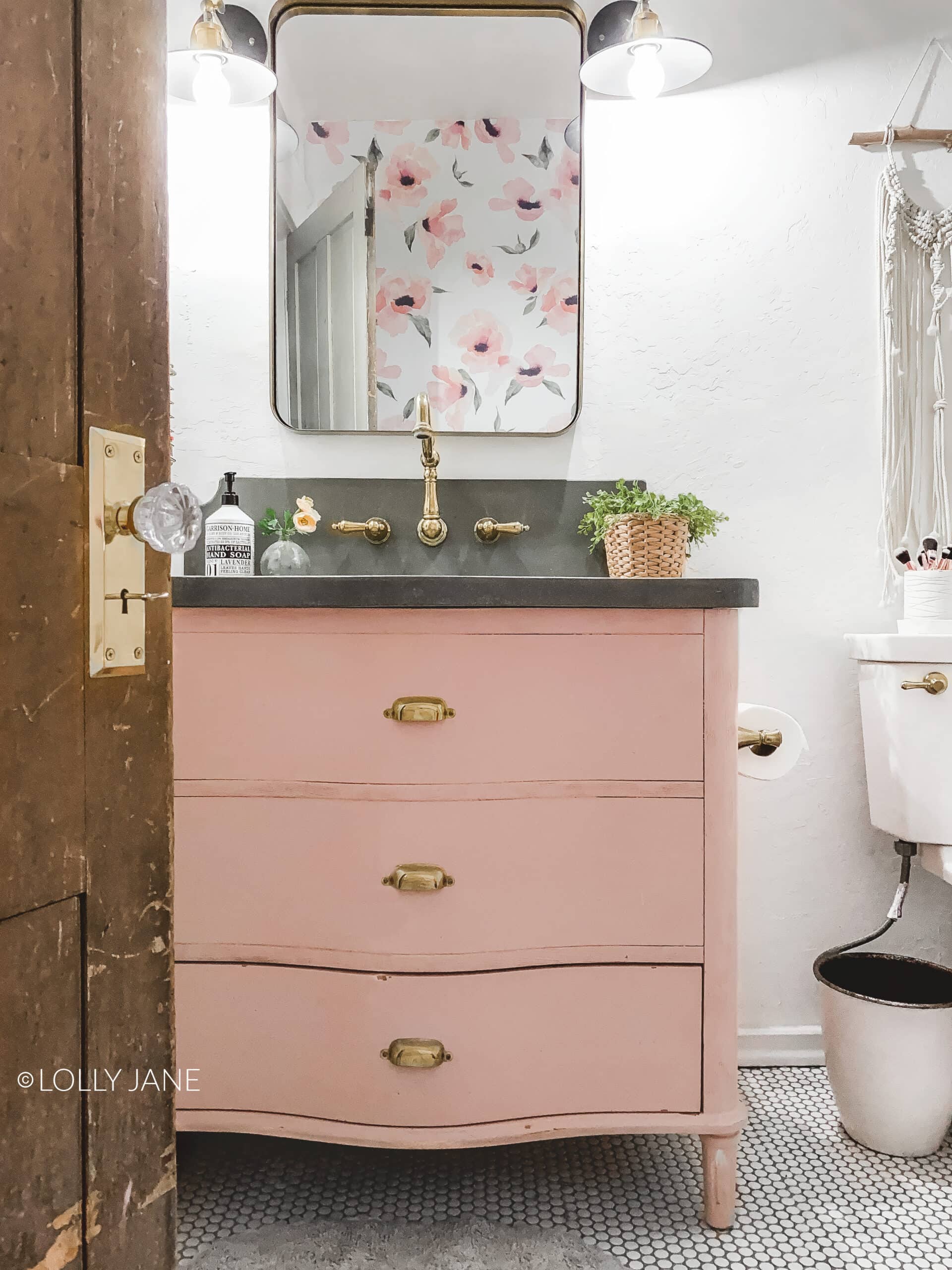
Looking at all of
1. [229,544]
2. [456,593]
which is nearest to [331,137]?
[229,544]

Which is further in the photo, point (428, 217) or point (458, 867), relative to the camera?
point (428, 217)

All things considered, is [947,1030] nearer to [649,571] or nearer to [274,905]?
[649,571]

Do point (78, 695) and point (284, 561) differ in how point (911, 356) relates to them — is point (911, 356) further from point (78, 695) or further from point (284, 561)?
point (78, 695)

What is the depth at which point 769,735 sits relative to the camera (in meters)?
1.36

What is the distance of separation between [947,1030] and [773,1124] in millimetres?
341

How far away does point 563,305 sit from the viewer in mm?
1683

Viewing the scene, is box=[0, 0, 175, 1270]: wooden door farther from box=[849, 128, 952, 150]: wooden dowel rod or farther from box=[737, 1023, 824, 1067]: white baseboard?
box=[849, 128, 952, 150]: wooden dowel rod

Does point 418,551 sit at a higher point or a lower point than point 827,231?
lower

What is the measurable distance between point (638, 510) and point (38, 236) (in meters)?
1.22

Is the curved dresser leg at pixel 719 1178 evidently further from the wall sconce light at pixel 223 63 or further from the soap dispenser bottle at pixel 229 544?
the wall sconce light at pixel 223 63

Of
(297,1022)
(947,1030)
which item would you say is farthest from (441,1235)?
(947,1030)

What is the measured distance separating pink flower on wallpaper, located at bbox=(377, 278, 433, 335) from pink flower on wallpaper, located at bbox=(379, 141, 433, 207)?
0.15 meters

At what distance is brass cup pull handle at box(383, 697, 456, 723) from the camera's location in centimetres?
111

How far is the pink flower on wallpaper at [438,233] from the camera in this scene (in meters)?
1.66
